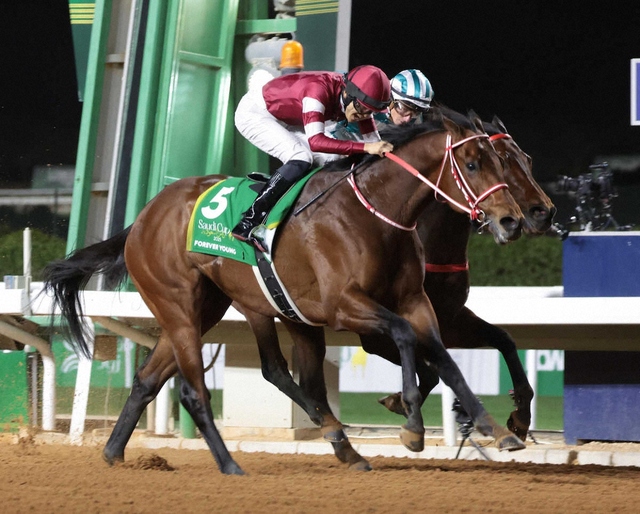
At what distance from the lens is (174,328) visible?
180 inches

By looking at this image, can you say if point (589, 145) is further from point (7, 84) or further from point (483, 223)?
point (483, 223)

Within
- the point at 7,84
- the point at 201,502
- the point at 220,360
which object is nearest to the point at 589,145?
the point at 220,360

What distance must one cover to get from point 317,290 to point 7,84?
27.9ft

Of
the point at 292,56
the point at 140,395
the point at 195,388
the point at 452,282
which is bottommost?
the point at 140,395

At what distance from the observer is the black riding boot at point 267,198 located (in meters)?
4.21

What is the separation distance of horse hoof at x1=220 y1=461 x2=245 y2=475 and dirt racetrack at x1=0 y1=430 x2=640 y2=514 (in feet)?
0.15

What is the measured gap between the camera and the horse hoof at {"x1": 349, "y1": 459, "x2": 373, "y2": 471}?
4.22 m

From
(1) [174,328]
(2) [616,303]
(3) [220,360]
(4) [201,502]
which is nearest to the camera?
(4) [201,502]

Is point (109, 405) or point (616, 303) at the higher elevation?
point (616, 303)

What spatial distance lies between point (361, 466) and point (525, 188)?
125cm

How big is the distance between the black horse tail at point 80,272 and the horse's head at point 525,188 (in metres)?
1.77

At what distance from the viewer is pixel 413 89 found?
428 centimetres

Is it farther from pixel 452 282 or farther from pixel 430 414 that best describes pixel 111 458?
pixel 430 414

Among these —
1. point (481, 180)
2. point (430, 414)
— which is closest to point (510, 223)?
point (481, 180)
